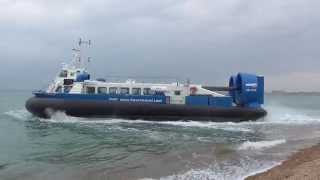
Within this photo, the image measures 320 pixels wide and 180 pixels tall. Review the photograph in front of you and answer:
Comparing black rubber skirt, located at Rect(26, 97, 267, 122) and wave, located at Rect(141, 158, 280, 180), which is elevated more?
black rubber skirt, located at Rect(26, 97, 267, 122)

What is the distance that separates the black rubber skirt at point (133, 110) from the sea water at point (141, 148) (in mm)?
384

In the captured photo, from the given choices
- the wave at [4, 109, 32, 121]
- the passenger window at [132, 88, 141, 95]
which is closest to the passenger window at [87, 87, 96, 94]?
the passenger window at [132, 88, 141, 95]

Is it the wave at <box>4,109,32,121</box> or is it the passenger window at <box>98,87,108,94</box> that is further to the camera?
the wave at <box>4,109,32,121</box>

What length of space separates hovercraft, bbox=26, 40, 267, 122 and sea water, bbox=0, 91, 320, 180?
50 centimetres

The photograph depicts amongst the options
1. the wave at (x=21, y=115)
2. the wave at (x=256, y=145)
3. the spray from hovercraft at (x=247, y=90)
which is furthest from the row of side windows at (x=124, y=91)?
the wave at (x=256, y=145)

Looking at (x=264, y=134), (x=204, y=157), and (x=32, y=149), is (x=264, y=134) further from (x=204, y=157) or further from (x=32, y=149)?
(x=32, y=149)

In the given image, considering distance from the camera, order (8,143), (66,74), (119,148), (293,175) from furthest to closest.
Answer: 1. (66,74)
2. (8,143)
3. (119,148)
4. (293,175)

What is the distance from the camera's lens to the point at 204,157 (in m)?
13.3

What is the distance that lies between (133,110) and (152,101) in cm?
105

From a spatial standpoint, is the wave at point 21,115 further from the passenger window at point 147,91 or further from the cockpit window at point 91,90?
the passenger window at point 147,91

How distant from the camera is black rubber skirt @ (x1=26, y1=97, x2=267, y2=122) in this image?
23.7m

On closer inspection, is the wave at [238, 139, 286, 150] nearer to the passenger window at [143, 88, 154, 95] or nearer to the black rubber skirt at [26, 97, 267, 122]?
the black rubber skirt at [26, 97, 267, 122]

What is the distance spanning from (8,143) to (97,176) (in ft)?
26.2

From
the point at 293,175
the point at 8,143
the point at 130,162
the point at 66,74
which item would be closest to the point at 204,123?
the point at 66,74
